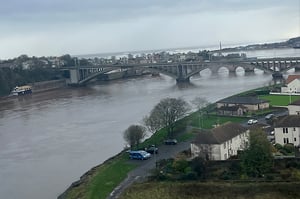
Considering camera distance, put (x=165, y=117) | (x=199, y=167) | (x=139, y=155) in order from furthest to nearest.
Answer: (x=165, y=117), (x=139, y=155), (x=199, y=167)

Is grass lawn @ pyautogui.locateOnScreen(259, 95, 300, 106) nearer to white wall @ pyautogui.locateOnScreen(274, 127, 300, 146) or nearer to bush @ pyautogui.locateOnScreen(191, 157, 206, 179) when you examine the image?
white wall @ pyautogui.locateOnScreen(274, 127, 300, 146)

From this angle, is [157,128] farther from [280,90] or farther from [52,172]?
[280,90]

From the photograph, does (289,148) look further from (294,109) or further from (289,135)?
(294,109)

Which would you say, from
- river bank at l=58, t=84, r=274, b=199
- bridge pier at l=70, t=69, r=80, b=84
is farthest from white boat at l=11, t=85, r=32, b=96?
river bank at l=58, t=84, r=274, b=199

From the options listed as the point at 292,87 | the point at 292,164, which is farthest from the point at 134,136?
the point at 292,87

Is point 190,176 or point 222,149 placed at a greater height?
point 222,149

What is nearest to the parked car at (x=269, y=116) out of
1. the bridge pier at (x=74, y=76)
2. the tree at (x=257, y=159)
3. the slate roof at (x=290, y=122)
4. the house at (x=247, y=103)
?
the house at (x=247, y=103)

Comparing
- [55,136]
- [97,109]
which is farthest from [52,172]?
[97,109]
